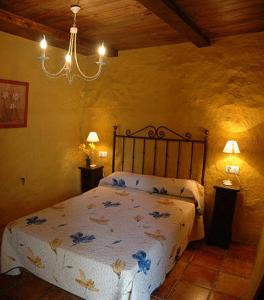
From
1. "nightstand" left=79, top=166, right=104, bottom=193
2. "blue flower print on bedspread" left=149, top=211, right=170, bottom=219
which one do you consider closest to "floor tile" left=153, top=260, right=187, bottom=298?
"blue flower print on bedspread" left=149, top=211, right=170, bottom=219

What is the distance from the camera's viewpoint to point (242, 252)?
122 inches

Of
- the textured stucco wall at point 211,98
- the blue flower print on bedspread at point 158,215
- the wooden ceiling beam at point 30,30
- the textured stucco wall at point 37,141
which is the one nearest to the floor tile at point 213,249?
the textured stucco wall at point 211,98

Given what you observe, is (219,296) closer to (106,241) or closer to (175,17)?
(106,241)

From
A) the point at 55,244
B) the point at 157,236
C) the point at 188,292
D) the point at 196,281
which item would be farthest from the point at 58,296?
the point at 196,281

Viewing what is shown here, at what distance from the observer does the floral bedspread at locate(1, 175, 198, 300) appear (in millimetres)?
1775

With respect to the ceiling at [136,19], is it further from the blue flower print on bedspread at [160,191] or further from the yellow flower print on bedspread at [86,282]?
the yellow flower print on bedspread at [86,282]

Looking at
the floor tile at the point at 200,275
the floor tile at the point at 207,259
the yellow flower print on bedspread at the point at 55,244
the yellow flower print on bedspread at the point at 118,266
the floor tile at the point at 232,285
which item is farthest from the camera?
the floor tile at the point at 207,259

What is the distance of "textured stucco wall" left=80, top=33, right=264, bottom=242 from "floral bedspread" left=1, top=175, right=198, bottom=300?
0.92m

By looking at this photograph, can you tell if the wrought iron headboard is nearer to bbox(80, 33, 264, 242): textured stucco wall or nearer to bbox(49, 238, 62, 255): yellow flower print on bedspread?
bbox(80, 33, 264, 242): textured stucco wall

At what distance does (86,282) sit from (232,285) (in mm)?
1486

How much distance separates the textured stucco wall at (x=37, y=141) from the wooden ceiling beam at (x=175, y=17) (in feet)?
6.37

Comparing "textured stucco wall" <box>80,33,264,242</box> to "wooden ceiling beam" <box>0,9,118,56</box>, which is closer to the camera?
"wooden ceiling beam" <box>0,9,118,56</box>

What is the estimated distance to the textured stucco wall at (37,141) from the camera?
325 centimetres

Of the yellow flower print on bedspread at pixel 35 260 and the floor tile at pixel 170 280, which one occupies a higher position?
the yellow flower print on bedspread at pixel 35 260
